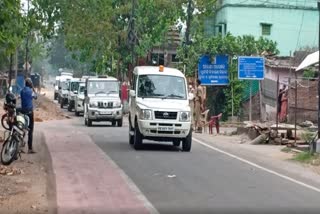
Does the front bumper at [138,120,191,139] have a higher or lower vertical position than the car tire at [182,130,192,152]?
higher

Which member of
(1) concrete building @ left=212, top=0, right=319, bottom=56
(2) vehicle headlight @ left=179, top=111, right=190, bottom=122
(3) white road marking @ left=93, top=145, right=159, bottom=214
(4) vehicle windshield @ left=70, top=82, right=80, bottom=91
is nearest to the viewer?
(3) white road marking @ left=93, top=145, right=159, bottom=214

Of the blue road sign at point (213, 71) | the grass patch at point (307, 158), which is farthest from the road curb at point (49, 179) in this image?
the blue road sign at point (213, 71)

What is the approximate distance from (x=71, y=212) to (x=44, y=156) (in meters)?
8.72

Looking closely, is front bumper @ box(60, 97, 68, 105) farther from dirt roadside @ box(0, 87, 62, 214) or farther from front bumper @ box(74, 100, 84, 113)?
dirt roadside @ box(0, 87, 62, 214)

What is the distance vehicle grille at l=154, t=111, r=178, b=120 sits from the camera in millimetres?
20609

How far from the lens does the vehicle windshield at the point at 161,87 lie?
2147cm

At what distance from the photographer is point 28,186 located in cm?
1395

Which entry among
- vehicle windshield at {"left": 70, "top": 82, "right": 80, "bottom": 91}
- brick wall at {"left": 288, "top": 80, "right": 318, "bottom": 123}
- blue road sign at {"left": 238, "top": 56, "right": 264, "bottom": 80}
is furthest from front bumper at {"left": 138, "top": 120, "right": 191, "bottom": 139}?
vehicle windshield at {"left": 70, "top": 82, "right": 80, "bottom": 91}

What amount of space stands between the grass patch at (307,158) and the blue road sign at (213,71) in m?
15.7

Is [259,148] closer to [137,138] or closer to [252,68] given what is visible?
[137,138]

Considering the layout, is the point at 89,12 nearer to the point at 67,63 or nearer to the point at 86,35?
the point at 86,35

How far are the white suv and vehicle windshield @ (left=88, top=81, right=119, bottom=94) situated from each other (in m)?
13.6

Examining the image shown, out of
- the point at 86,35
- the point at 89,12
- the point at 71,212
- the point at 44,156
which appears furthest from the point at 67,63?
the point at 71,212

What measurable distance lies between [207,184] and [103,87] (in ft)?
73.6
